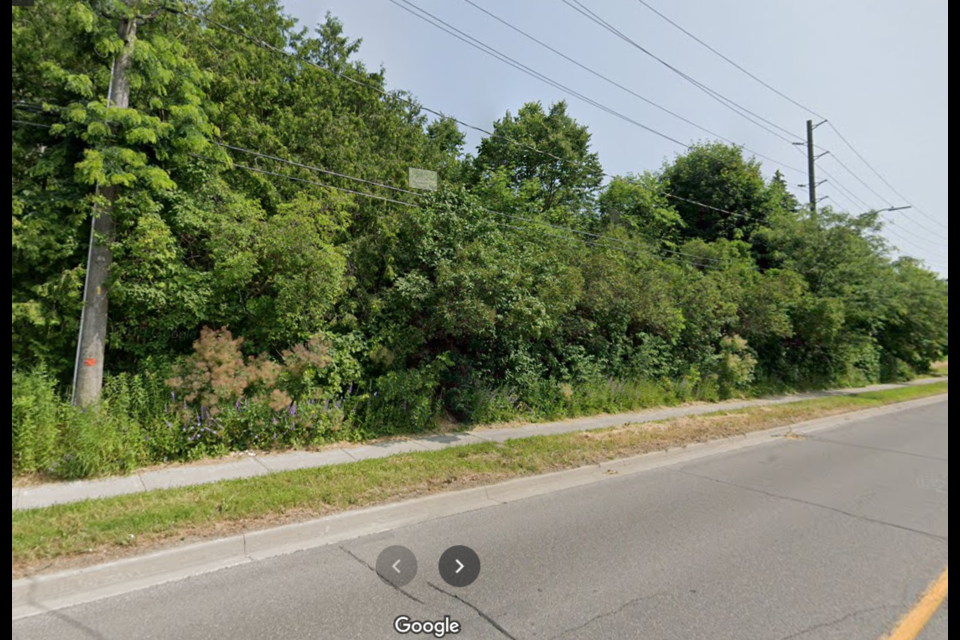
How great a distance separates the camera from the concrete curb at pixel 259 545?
130 inches

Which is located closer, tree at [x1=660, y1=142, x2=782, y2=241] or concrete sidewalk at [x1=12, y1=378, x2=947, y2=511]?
concrete sidewalk at [x1=12, y1=378, x2=947, y2=511]

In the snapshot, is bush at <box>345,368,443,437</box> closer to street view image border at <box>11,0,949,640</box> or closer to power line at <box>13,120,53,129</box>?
street view image border at <box>11,0,949,640</box>

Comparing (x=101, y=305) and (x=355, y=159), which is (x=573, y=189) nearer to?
(x=355, y=159)

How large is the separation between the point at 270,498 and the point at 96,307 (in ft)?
14.3

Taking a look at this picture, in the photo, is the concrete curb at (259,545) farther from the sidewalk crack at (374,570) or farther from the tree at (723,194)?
the tree at (723,194)

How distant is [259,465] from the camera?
6.24 m

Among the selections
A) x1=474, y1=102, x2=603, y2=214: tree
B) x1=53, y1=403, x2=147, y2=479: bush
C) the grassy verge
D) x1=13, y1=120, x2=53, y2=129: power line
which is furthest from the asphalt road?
x1=474, y1=102, x2=603, y2=214: tree

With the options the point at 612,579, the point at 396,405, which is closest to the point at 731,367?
the point at 396,405

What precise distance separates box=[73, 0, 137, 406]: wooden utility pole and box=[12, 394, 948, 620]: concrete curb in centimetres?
392

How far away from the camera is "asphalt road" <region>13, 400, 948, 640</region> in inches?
122

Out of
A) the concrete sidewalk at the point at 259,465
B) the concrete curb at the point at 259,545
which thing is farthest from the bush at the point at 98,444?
the concrete curb at the point at 259,545

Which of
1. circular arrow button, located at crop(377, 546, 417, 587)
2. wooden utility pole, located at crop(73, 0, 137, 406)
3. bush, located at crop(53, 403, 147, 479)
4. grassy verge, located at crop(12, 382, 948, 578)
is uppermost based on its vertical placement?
wooden utility pole, located at crop(73, 0, 137, 406)
